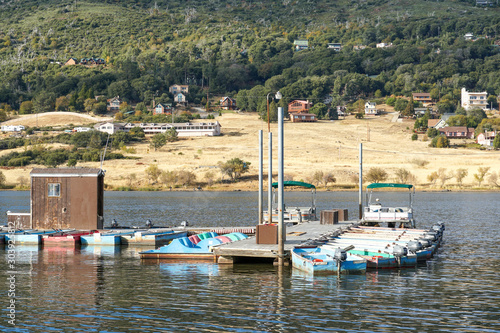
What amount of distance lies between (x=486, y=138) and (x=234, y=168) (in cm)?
6095

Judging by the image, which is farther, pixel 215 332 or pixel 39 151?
pixel 39 151

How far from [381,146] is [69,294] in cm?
12372

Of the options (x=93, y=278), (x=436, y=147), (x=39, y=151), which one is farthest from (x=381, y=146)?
(x=93, y=278)

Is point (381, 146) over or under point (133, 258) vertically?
over

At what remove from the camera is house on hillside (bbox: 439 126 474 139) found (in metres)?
159

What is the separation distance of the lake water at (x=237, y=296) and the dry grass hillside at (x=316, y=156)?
260 feet

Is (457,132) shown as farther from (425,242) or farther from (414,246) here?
(414,246)

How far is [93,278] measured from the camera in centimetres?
3120

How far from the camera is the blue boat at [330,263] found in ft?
102

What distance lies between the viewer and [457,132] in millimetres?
160250

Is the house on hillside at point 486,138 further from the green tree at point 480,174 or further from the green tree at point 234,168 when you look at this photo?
the green tree at point 234,168

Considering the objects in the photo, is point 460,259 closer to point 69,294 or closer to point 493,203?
point 69,294

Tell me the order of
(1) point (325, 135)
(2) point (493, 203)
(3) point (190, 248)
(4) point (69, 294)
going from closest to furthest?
(4) point (69, 294)
(3) point (190, 248)
(2) point (493, 203)
(1) point (325, 135)

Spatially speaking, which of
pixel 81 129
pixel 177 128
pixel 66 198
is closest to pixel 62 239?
pixel 66 198
